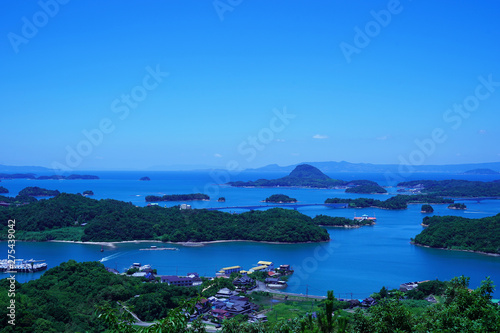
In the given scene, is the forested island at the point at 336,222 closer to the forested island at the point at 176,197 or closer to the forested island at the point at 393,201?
the forested island at the point at 393,201

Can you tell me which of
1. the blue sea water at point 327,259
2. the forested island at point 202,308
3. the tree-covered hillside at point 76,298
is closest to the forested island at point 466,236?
the blue sea water at point 327,259

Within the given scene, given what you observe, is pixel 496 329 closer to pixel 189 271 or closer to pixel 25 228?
pixel 189 271

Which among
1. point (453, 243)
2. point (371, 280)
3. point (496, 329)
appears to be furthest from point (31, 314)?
point (453, 243)

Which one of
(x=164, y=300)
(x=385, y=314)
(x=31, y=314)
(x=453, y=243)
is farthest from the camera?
(x=453, y=243)

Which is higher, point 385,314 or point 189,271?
point 385,314

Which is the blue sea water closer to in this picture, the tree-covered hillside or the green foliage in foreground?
the tree-covered hillside

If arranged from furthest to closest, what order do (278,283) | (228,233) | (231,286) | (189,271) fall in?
(228,233) < (189,271) < (278,283) < (231,286)

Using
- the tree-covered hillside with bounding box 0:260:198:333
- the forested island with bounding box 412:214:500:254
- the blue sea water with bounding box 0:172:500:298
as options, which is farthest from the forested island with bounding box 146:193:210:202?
the tree-covered hillside with bounding box 0:260:198:333

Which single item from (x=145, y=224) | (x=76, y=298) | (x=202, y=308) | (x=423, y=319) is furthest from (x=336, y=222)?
(x=423, y=319)
